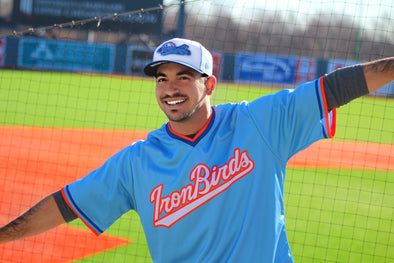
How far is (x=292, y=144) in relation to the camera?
2.20m

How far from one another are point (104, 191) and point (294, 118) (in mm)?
956

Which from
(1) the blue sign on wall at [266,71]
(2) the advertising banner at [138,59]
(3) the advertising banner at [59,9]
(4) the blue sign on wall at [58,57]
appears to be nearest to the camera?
(2) the advertising banner at [138,59]

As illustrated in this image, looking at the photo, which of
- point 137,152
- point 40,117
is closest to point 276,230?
point 137,152

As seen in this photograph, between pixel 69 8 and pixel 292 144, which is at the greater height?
pixel 292 144

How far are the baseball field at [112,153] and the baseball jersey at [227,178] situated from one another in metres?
2.38

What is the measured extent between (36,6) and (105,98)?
879 centimetres

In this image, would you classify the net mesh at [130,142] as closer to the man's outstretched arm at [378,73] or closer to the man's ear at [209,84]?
the man's ear at [209,84]

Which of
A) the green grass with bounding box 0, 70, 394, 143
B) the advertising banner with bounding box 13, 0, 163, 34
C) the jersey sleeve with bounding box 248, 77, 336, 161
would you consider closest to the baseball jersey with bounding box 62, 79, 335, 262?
the jersey sleeve with bounding box 248, 77, 336, 161

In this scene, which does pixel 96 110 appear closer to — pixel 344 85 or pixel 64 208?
pixel 64 208

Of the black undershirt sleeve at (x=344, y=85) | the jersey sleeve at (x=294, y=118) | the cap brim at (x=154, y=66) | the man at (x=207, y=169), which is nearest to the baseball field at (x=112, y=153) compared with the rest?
the man at (x=207, y=169)

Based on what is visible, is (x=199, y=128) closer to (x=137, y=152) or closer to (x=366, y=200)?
(x=137, y=152)

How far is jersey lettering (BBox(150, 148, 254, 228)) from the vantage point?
215 cm

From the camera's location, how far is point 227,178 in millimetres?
2160

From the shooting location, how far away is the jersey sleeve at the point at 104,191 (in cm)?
234
